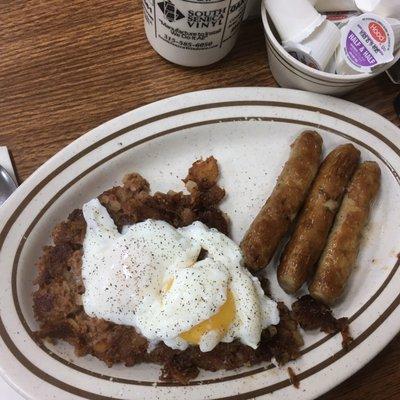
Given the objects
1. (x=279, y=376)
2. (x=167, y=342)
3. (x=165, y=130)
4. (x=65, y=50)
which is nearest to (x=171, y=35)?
(x=165, y=130)

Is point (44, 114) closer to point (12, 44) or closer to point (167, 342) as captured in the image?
point (12, 44)

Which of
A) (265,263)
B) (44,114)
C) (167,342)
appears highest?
(44,114)

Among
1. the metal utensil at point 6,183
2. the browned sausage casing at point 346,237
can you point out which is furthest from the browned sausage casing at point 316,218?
the metal utensil at point 6,183

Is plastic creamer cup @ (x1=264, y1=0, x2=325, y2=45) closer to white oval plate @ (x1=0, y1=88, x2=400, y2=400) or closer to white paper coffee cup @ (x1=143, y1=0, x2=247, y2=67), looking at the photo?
white paper coffee cup @ (x1=143, y1=0, x2=247, y2=67)

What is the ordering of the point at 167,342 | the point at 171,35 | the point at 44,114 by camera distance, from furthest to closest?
the point at 44,114, the point at 171,35, the point at 167,342

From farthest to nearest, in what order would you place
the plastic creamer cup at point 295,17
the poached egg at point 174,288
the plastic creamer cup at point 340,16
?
1. the plastic creamer cup at point 340,16
2. the plastic creamer cup at point 295,17
3. the poached egg at point 174,288

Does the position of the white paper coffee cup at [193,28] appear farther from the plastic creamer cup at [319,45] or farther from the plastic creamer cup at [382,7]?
the plastic creamer cup at [382,7]

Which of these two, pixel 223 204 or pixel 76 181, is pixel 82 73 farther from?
pixel 223 204
